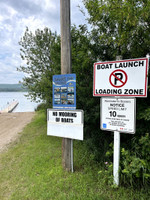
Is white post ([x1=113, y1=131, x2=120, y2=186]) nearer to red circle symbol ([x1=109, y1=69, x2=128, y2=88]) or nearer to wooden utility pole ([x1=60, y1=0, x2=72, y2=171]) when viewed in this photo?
red circle symbol ([x1=109, y1=69, x2=128, y2=88])

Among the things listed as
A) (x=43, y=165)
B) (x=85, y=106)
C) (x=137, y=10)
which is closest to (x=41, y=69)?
(x=85, y=106)

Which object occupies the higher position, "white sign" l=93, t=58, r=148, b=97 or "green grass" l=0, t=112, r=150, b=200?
"white sign" l=93, t=58, r=148, b=97

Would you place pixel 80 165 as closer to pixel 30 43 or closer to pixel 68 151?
pixel 68 151

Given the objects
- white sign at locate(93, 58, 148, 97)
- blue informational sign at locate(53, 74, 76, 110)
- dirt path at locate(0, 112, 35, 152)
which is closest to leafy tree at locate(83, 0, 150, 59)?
white sign at locate(93, 58, 148, 97)

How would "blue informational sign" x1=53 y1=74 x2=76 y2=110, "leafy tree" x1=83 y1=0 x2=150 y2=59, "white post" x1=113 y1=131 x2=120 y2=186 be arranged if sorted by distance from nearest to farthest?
"leafy tree" x1=83 y1=0 x2=150 y2=59 → "white post" x1=113 y1=131 x2=120 y2=186 → "blue informational sign" x1=53 y1=74 x2=76 y2=110

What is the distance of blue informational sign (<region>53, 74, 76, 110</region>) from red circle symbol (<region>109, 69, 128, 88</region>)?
32.9 inches

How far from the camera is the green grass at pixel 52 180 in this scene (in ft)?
8.46

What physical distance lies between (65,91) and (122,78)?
128 cm

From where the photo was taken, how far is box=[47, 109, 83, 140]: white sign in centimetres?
309

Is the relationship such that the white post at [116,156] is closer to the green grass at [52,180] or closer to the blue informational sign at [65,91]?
the green grass at [52,180]

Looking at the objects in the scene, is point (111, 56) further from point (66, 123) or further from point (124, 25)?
point (66, 123)

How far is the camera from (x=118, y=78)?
2.65 metres

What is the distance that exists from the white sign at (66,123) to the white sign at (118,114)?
0.53 meters

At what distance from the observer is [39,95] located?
7.87 m
